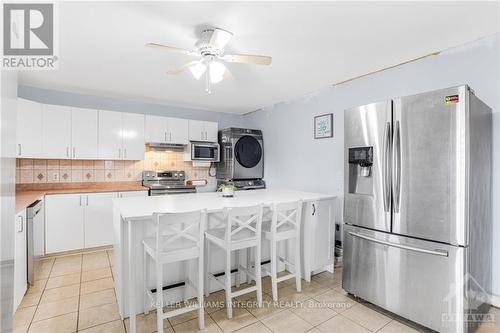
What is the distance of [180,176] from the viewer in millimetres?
4762

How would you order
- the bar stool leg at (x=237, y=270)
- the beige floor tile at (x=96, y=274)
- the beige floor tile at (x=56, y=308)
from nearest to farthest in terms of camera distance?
the beige floor tile at (x=56, y=308) < the bar stool leg at (x=237, y=270) < the beige floor tile at (x=96, y=274)

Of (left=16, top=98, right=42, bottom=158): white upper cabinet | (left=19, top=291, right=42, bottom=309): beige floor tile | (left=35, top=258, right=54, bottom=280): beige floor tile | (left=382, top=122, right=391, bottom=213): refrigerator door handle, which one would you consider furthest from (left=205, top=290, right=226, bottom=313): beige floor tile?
(left=16, top=98, right=42, bottom=158): white upper cabinet

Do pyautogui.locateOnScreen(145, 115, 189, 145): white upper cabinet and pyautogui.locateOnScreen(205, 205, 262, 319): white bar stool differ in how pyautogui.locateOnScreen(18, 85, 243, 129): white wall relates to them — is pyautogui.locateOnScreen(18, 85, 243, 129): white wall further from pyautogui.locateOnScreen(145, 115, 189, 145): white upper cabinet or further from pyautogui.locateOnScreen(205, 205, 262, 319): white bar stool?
pyautogui.locateOnScreen(205, 205, 262, 319): white bar stool

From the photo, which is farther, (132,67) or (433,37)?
(132,67)

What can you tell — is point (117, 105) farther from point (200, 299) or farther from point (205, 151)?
point (200, 299)

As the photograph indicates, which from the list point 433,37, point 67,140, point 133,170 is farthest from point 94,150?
point 433,37

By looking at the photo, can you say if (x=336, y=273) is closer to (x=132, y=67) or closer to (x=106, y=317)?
(x=106, y=317)

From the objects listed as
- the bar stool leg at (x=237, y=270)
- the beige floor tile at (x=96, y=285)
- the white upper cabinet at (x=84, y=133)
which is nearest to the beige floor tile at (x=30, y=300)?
the beige floor tile at (x=96, y=285)

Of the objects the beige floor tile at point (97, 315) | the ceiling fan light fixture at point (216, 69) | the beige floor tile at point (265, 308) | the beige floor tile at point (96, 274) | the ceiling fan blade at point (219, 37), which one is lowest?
the beige floor tile at point (265, 308)

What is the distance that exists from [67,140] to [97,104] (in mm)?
772

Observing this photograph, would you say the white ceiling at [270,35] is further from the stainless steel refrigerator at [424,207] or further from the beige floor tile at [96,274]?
the beige floor tile at [96,274]

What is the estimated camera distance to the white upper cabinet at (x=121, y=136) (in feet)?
13.0

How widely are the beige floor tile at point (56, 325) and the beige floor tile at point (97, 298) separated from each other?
0.15 meters

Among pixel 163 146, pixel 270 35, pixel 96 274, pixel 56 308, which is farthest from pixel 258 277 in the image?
pixel 163 146
